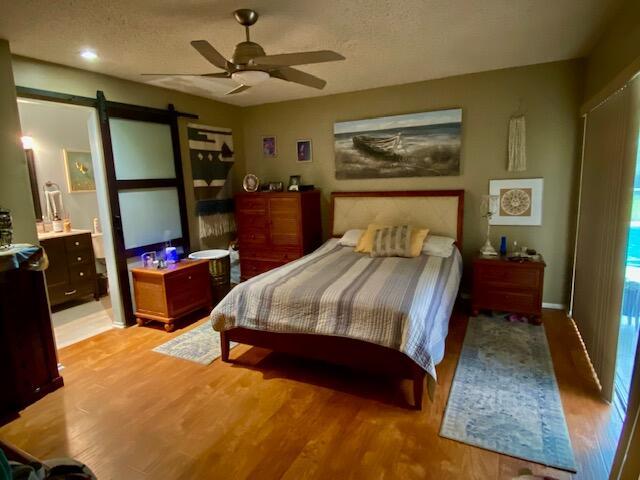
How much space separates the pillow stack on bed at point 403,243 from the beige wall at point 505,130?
1.76ft

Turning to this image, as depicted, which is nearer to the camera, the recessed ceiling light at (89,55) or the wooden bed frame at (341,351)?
the wooden bed frame at (341,351)

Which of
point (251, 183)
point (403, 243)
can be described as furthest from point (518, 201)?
point (251, 183)

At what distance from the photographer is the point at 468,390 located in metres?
2.46

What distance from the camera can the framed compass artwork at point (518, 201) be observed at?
377cm

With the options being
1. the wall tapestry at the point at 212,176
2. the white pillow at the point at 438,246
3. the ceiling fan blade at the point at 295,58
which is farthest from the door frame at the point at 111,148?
the white pillow at the point at 438,246

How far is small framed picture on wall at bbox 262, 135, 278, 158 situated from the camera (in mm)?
5062

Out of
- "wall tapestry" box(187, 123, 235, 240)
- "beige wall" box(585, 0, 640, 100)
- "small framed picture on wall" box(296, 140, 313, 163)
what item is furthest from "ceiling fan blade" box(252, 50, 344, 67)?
"small framed picture on wall" box(296, 140, 313, 163)

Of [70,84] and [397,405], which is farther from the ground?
[70,84]

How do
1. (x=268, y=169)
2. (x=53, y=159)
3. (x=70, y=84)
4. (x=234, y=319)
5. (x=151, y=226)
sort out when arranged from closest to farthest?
(x=234, y=319)
(x=70, y=84)
(x=151, y=226)
(x=53, y=159)
(x=268, y=169)

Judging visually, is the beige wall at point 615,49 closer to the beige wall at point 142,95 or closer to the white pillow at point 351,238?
the white pillow at point 351,238

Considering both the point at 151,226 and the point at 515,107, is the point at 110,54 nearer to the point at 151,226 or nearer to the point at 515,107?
the point at 151,226

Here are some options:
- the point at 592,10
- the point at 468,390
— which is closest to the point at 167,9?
the point at 592,10

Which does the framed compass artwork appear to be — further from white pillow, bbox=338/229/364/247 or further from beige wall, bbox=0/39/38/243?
beige wall, bbox=0/39/38/243

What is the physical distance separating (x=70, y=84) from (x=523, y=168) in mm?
4352
